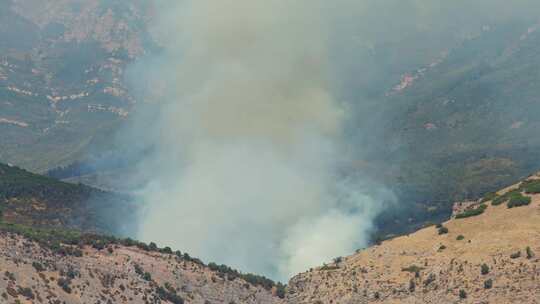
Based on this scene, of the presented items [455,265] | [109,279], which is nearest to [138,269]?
[109,279]

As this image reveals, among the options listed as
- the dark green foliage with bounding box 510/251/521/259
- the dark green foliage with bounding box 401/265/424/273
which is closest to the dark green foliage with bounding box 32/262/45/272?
the dark green foliage with bounding box 401/265/424/273

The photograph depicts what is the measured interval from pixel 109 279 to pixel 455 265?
47.0 metres

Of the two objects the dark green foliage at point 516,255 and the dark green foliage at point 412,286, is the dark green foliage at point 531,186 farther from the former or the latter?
the dark green foliage at point 412,286

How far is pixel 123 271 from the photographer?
117312 millimetres

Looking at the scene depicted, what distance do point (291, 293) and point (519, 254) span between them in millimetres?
37342

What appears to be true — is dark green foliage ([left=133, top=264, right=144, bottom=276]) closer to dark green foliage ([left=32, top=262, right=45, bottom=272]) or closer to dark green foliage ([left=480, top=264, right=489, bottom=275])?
dark green foliage ([left=32, top=262, right=45, bottom=272])

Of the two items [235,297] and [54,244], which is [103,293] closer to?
[54,244]

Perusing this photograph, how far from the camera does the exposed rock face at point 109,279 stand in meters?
94.9

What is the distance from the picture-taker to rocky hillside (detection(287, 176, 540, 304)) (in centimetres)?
8894

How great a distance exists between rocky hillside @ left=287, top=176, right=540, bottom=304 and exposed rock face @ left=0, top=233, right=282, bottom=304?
14.8 m

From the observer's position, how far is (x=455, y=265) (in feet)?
313

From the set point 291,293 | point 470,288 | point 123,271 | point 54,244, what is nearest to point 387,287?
point 470,288

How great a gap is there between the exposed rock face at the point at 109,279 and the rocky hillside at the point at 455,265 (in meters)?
14.8

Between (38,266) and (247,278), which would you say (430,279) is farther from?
(247,278)
